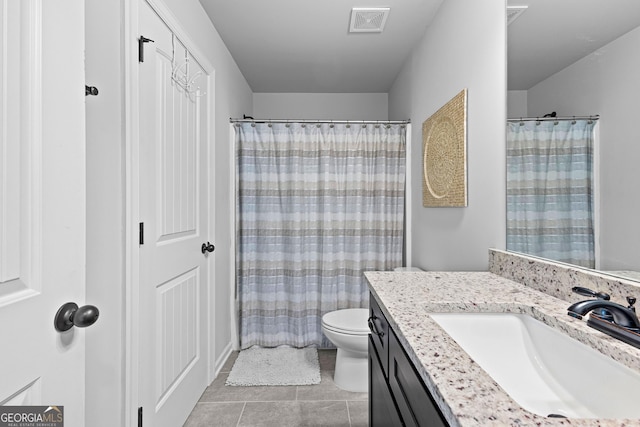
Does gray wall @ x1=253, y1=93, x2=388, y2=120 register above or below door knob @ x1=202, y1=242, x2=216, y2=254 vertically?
above

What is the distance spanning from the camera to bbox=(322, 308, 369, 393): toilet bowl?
2059 mm

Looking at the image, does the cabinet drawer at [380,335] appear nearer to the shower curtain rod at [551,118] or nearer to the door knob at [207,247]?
the shower curtain rod at [551,118]

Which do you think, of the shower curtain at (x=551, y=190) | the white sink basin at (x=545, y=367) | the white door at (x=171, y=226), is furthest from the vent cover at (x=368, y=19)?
the white sink basin at (x=545, y=367)

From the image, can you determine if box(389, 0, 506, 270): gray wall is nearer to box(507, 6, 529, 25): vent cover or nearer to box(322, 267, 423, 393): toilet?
box(507, 6, 529, 25): vent cover

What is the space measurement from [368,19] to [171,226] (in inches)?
70.8

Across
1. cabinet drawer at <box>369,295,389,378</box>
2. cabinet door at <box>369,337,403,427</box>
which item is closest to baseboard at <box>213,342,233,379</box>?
cabinet door at <box>369,337,403,427</box>

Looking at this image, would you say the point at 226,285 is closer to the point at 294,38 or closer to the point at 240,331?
the point at 240,331

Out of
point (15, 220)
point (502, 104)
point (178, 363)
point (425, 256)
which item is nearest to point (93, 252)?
Result: point (15, 220)

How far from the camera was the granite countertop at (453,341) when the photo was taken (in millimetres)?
489

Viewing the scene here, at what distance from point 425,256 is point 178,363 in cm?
171

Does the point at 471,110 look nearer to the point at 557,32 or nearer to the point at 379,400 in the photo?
the point at 557,32

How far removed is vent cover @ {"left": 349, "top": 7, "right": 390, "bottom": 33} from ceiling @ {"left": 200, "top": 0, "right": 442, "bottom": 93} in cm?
3

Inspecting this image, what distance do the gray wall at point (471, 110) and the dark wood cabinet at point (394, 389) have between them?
0.73 metres

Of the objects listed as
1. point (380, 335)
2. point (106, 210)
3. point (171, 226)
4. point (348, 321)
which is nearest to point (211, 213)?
point (171, 226)
